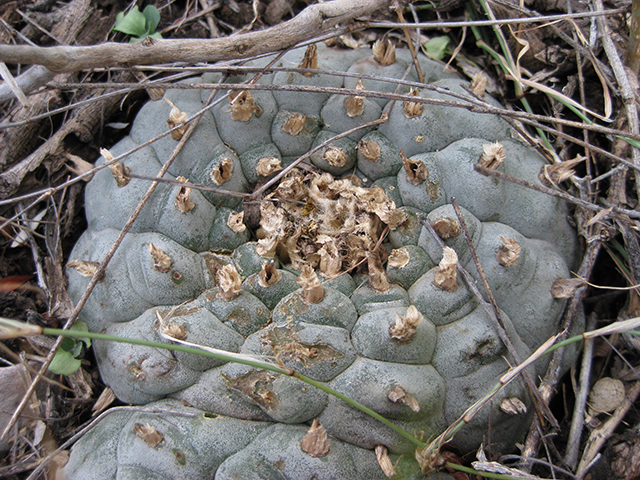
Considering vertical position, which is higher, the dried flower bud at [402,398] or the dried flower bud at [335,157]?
the dried flower bud at [335,157]

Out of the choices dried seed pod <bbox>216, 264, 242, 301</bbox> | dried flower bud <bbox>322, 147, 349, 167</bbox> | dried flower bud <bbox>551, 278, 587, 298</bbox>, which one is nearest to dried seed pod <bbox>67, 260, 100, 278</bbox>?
dried seed pod <bbox>216, 264, 242, 301</bbox>

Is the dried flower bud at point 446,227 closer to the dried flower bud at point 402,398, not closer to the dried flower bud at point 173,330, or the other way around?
the dried flower bud at point 402,398

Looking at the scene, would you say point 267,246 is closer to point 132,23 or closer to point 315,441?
point 315,441

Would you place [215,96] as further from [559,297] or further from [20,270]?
[559,297]

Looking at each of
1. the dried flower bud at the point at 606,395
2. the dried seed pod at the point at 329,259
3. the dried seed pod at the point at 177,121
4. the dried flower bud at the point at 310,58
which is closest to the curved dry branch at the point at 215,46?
the dried flower bud at the point at 310,58

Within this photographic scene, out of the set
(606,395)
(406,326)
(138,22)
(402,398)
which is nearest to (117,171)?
(138,22)

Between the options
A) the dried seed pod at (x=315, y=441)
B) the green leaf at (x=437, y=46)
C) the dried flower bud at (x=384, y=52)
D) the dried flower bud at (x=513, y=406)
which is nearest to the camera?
the dried seed pod at (x=315, y=441)

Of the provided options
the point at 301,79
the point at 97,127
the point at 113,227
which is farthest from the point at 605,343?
the point at 97,127
